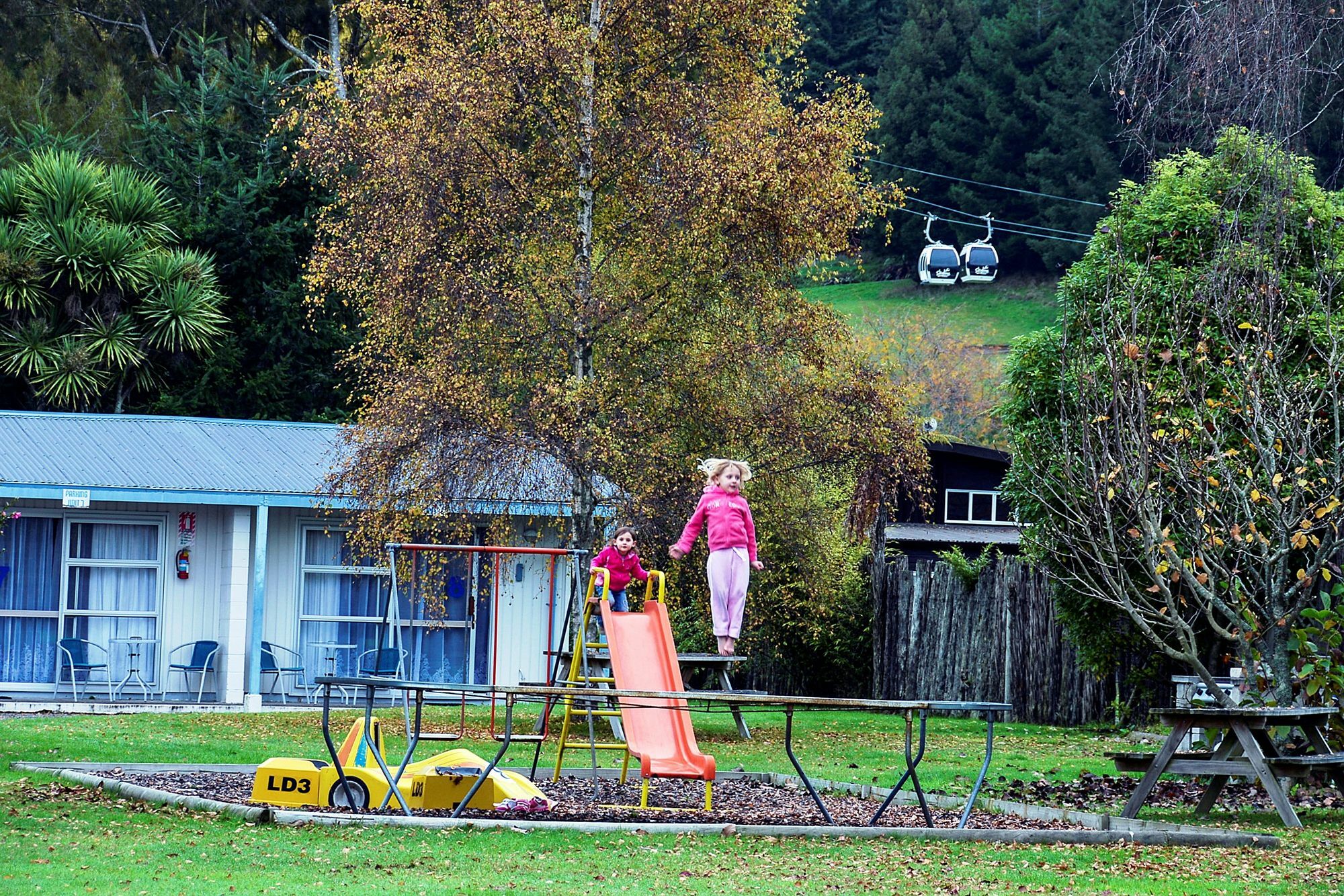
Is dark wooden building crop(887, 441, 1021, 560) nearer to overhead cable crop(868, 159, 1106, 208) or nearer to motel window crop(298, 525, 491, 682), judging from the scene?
motel window crop(298, 525, 491, 682)

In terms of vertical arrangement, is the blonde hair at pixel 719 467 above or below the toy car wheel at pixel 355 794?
above

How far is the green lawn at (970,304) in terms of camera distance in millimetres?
63906

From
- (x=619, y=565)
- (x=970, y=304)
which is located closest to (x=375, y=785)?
(x=619, y=565)

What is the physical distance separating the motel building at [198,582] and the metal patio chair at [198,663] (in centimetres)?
3

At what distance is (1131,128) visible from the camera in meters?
12.1

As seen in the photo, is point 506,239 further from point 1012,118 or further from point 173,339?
point 1012,118

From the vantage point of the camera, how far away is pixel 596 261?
1928 cm

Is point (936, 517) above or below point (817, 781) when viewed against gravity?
above

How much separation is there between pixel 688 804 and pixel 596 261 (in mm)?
8522

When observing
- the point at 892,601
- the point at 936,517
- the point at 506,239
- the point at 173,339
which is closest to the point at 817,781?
the point at 506,239

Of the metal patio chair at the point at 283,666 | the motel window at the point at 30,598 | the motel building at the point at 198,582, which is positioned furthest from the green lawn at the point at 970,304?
the motel window at the point at 30,598

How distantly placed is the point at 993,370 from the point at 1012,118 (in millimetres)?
9007

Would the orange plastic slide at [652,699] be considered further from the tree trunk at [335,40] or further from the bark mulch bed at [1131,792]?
the tree trunk at [335,40]

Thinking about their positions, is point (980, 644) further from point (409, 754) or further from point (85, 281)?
point (85, 281)
